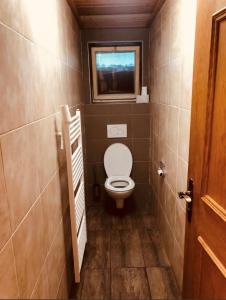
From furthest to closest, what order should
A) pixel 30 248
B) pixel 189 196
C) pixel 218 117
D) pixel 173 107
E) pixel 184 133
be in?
pixel 173 107 → pixel 184 133 → pixel 189 196 → pixel 30 248 → pixel 218 117

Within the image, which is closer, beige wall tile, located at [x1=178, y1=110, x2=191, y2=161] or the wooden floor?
beige wall tile, located at [x1=178, y1=110, x2=191, y2=161]

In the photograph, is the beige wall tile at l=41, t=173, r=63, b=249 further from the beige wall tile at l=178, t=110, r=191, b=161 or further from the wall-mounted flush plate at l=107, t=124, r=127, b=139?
the wall-mounted flush plate at l=107, t=124, r=127, b=139

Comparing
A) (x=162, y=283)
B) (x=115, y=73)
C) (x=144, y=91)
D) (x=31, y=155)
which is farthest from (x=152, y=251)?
(x=115, y=73)

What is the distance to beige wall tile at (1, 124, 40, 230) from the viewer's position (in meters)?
0.88

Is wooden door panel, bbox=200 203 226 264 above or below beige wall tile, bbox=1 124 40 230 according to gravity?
below

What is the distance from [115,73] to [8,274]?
9.04 feet

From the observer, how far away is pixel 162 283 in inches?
78.6

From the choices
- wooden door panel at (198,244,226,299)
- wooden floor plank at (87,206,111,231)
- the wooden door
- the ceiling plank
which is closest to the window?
the ceiling plank

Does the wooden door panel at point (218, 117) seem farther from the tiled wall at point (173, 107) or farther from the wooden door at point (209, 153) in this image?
the tiled wall at point (173, 107)

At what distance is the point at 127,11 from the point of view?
2.48 metres

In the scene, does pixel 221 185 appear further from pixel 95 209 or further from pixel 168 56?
pixel 95 209

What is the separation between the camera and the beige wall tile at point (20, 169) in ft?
2.89

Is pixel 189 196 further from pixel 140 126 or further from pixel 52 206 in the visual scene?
pixel 140 126

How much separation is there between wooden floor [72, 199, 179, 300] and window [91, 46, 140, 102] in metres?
1.64
